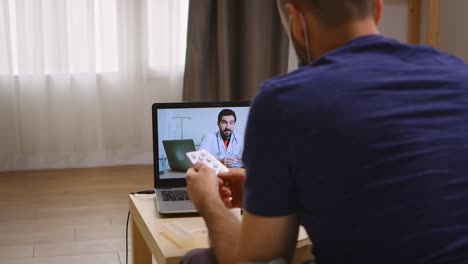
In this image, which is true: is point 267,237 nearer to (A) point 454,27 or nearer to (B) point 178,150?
(B) point 178,150

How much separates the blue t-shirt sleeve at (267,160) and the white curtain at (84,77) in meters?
3.32

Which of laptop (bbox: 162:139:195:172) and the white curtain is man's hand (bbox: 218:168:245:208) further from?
the white curtain

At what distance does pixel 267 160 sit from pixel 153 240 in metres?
0.54

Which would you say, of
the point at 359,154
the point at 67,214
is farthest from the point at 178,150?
the point at 67,214

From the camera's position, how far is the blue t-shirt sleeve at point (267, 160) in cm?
87

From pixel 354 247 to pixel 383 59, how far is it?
28 centimetres

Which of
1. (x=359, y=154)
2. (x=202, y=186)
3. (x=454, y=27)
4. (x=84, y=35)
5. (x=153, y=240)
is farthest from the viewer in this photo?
(x=84, y=35)

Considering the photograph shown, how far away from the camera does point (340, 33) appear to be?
0.95 metres

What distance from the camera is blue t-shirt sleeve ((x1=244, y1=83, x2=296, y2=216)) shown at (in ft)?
2.86

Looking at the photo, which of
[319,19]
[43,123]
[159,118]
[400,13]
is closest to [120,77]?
[43,123]

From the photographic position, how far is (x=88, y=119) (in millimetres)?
4121

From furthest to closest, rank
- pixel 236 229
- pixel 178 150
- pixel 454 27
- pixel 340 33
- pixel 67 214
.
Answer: pixel 454 27, pixel 67 214, pixel 178 150, pixel 236 229, pixel 340 33

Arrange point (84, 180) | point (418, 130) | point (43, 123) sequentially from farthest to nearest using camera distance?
point (43, 123)
point (84, 180)
point (418, 130)

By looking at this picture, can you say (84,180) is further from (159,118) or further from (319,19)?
(319,19)
